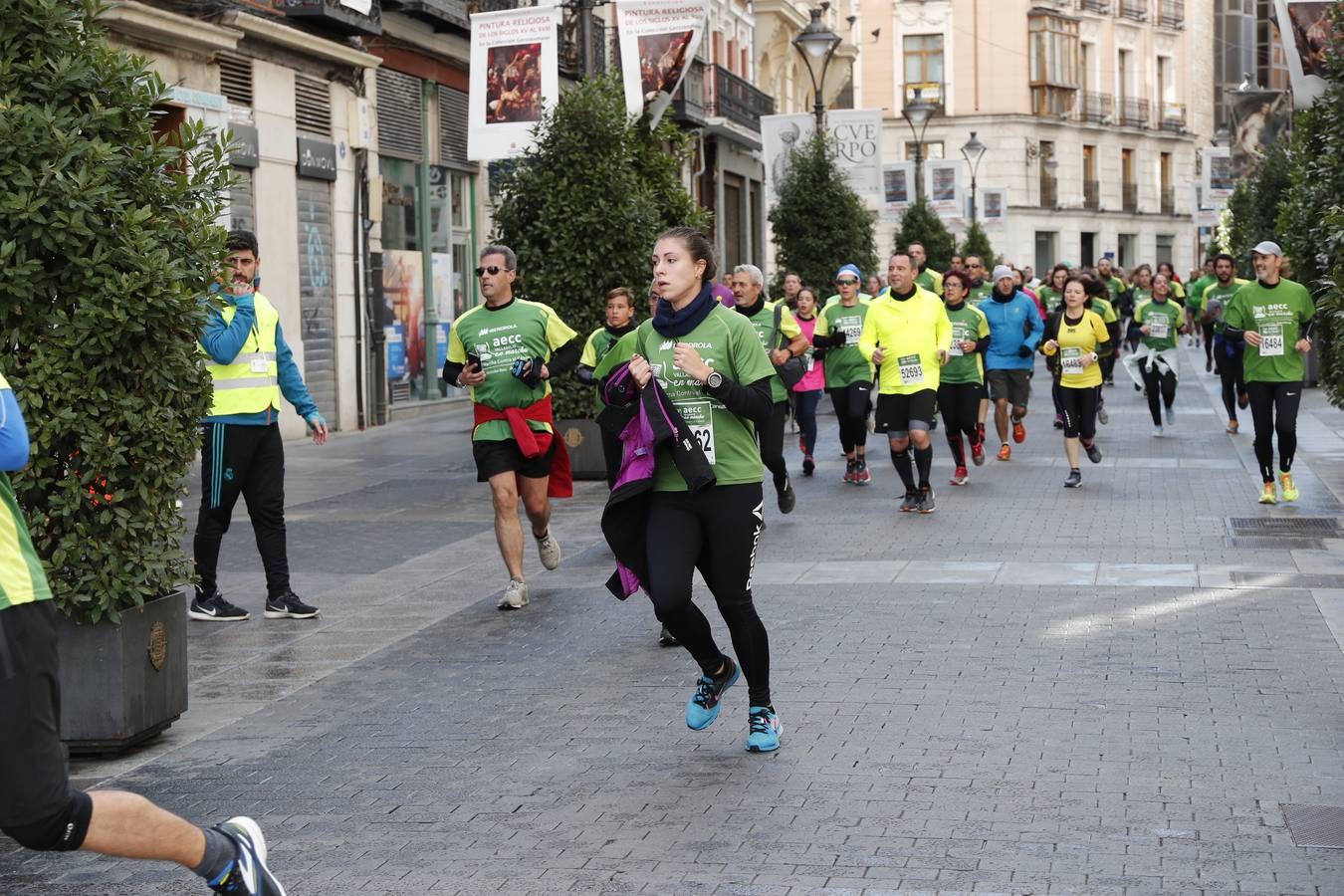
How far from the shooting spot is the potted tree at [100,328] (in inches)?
249

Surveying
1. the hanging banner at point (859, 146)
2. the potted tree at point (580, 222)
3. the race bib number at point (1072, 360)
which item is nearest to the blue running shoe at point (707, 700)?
the potted tree at point (580, 222)

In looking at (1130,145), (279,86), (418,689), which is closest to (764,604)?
(418,689)

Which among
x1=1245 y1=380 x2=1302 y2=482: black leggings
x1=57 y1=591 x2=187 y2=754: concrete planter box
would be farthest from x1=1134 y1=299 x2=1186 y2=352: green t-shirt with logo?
x1=57 y1=591 x2=187 y2=754: concrete planter box

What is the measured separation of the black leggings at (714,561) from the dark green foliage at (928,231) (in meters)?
40.1

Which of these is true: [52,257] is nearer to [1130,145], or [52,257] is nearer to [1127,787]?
[1127,787]

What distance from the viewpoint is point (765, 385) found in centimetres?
667

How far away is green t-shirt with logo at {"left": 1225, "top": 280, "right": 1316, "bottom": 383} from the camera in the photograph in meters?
13.3

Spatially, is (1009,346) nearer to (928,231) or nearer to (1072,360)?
(1072,360)

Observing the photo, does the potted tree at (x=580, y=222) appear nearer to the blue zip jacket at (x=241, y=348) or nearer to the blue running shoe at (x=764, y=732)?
the blue zip jacket at (x=241, y=348)

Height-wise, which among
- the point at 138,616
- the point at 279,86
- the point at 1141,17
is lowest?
the point at 138,616

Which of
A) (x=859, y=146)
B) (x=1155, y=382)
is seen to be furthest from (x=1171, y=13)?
(x=1155, y=382)

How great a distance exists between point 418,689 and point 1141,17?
74.7 m

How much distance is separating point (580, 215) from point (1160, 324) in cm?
698

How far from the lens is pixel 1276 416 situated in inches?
536
